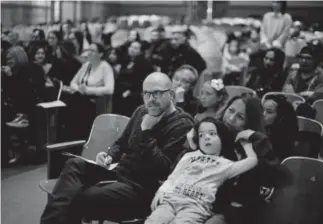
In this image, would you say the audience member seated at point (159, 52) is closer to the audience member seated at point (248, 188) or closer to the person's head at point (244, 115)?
the person's head at point (244, 115)

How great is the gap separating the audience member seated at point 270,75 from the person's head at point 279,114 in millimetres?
2084

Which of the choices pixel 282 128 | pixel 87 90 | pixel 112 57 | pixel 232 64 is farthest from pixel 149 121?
pixel 232 64

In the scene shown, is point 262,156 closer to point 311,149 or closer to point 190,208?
point 190,208

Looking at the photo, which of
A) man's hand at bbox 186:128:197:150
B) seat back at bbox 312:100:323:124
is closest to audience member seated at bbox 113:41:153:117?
seat back at bbox 312:100:323:124

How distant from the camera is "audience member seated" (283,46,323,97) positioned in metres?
5.10

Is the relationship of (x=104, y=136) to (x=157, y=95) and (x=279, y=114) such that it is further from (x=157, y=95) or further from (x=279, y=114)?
(x=279, y=114)

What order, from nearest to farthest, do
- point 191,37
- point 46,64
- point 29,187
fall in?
point 29,187, point 46,64, point 191,37

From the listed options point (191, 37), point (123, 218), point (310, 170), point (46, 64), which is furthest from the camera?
point (191, 37)

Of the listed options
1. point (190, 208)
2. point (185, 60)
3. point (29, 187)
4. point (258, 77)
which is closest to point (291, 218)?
point (190, 208)

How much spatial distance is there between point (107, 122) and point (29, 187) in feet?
4.47

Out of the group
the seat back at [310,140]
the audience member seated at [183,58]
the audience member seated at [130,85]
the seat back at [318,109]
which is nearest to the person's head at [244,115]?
the seat back at [310,140]

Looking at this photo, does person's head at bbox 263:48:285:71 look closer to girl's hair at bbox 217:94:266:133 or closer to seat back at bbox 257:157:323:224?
girl's hair at bbox 217:94:266:133

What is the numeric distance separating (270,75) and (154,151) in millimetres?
3079

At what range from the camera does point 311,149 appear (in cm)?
358
